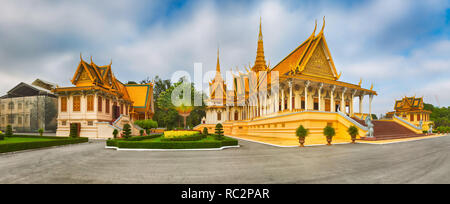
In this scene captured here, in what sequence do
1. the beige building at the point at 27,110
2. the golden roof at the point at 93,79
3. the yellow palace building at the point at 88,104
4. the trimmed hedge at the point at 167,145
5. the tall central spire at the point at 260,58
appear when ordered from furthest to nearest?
the tall central spire at the point at 260,58
the beige building at the point at 27,110
the golden roof at the point at 93,79
the yellow palace building at the point at 88,104
the trimmed hedge at the point at 167,145

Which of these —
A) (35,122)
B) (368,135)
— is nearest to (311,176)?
(368,135)

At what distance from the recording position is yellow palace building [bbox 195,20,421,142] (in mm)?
18328

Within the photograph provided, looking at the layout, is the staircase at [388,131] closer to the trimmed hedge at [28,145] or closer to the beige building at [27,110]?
the trimmed hedge at [28,145]

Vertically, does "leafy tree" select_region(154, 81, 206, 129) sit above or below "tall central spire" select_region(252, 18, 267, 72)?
below

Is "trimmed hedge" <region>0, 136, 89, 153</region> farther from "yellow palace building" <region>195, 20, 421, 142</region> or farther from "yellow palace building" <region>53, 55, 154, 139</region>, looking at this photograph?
"yellow palace building" <region>195, 20, 421, 142</region>

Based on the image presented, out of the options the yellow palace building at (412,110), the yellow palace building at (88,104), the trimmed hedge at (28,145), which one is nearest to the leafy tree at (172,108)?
the yellow palace building at (88,104)

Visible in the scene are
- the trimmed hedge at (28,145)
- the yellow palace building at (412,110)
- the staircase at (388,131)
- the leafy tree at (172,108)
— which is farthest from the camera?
the yellow palace building at (412,110)

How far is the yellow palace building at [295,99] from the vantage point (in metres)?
18.3

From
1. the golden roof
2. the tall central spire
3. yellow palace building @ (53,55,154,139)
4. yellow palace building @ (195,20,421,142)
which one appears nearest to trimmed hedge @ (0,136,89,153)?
yellow palace building @ (53,55,154,139)

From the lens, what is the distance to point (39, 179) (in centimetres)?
502

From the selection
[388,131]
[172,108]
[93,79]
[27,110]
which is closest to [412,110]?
[388,131]
